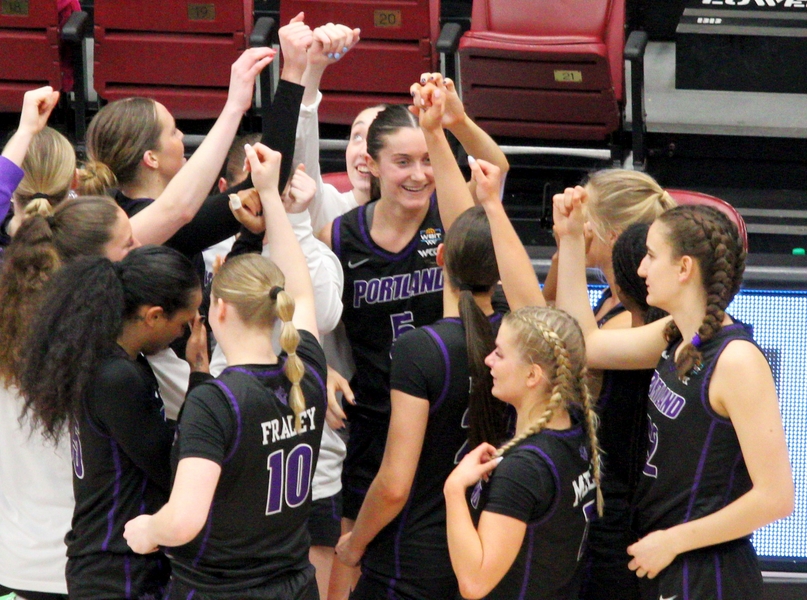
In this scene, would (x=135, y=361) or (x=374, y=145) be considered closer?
(x=135, y=361)

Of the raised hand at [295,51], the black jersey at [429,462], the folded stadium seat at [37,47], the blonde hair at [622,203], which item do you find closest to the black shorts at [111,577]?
the black jersey at [429,462]

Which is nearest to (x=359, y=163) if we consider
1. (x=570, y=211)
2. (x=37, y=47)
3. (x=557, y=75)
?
(x=570, y=211)

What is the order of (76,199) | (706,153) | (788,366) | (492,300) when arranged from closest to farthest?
(76,199), (492,300), (788,366), (706,153)

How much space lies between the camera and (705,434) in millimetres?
2049

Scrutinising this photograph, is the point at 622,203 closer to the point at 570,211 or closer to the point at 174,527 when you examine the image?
the point at 570,211

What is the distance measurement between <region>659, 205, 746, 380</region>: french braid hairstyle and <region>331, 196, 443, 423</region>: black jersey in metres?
0.79

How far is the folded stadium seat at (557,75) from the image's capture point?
4.83m

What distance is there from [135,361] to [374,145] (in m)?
1.03

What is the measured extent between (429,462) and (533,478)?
16.5 inches

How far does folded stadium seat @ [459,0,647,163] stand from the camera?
4832 mm

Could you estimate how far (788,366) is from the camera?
298 cm

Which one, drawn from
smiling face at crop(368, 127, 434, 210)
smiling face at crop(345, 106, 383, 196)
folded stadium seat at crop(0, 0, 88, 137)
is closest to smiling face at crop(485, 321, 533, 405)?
smiling face at crop(368, 127, 434, 210)

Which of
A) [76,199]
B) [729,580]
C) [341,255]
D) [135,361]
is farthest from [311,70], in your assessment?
[729,580]

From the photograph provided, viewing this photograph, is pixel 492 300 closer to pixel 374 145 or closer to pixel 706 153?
pixel 374 145
